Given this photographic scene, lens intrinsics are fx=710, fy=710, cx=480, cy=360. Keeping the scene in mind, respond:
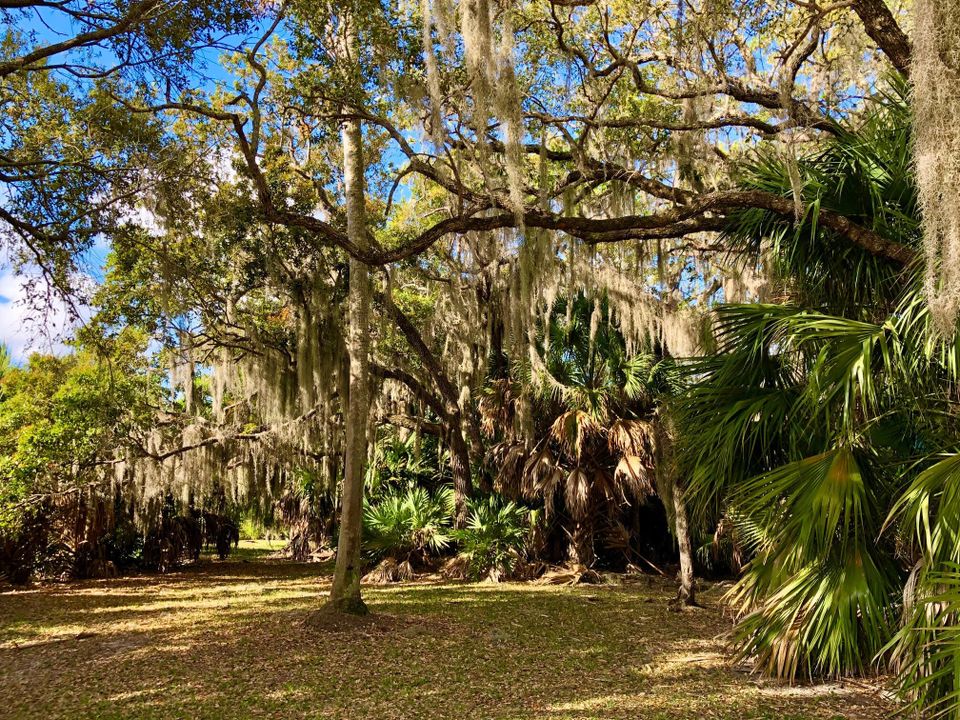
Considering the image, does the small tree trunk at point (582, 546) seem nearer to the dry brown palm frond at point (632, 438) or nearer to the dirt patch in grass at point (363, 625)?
the dry brown palm frond at point (632, 438)

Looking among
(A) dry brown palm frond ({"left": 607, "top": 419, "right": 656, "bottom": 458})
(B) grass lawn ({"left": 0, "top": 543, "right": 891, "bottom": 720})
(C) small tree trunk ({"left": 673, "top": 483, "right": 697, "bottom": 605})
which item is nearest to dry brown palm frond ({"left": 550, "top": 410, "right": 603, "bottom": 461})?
(A) dry brown palm frond ({"left": 607, "top": 419, "right": 656, "bottom": 458})

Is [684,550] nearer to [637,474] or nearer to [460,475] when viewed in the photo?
[637,474]

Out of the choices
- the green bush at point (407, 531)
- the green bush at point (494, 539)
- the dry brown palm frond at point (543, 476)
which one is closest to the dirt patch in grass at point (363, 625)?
the green bush at point (494, 539)

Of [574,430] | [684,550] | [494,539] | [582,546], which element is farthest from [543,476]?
[684,550]

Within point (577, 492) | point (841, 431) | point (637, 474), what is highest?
point (841, 431)

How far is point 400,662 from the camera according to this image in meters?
6.41

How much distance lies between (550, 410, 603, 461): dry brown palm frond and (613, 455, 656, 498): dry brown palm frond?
0.66 metres

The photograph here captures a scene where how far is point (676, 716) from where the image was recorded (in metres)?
4.73

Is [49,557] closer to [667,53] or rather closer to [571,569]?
[571,569]

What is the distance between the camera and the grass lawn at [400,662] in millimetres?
5008

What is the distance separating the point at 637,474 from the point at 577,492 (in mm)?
1082

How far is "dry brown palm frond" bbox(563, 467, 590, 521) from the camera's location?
37.2 feet

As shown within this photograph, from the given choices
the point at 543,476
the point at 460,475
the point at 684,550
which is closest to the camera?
the point at 684,550

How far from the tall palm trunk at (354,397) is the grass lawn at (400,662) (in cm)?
52
